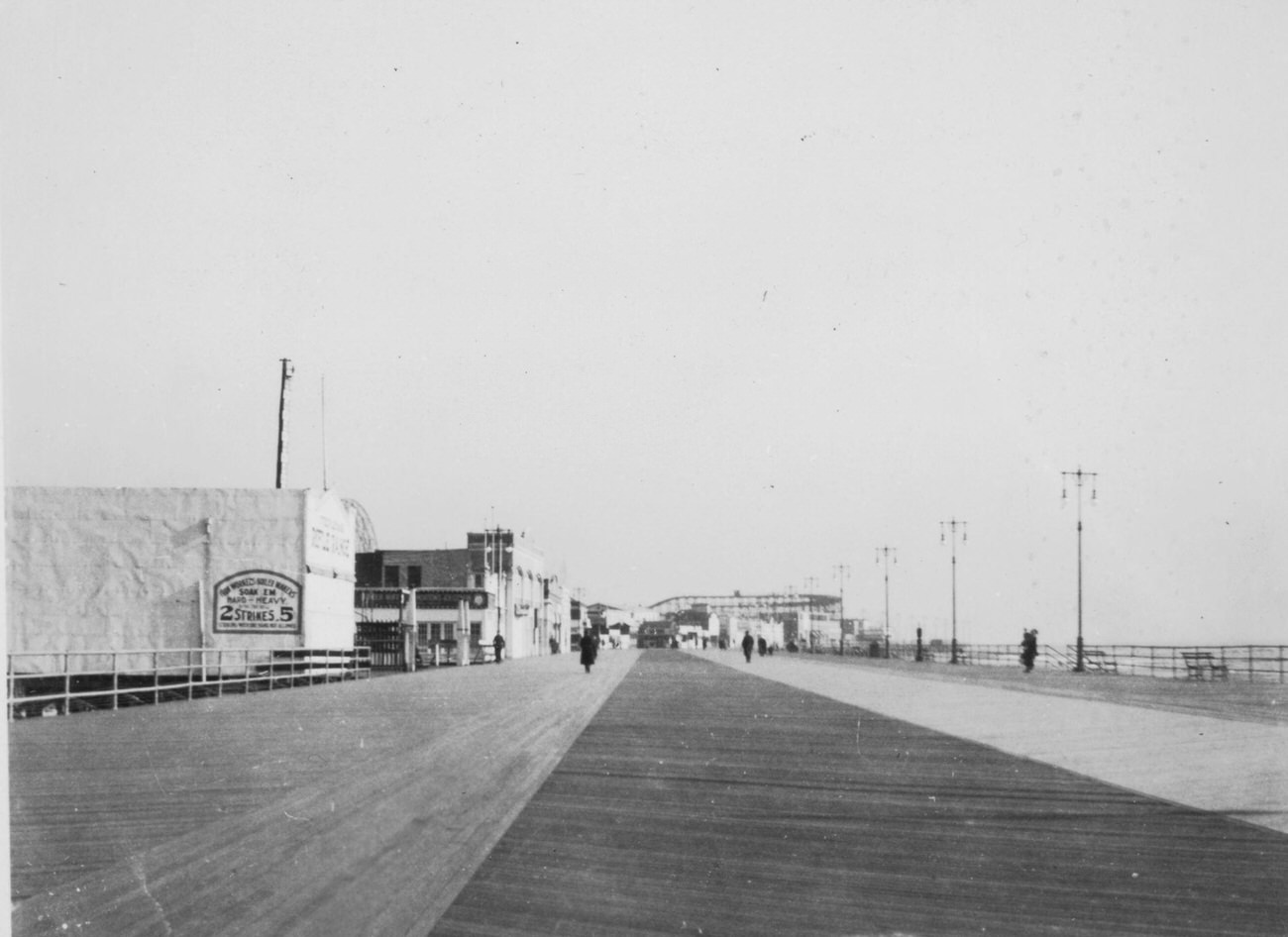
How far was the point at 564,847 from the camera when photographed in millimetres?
7082

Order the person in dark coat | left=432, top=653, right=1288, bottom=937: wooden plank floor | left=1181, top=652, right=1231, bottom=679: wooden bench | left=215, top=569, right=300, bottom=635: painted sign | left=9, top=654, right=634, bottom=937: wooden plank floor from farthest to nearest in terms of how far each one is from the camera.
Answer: the person in dark coat, left=1181, top=652, right=1231, bottom=679: wooden bench, left=215, top=569, right=300, bottom=635: painted sign, left=9, top=654, right=634, bottom=937: wooden plank floor, left=432, top=653, right=1288, bottom=937: wooden plank floor

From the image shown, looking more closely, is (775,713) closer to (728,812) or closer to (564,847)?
(728,812)

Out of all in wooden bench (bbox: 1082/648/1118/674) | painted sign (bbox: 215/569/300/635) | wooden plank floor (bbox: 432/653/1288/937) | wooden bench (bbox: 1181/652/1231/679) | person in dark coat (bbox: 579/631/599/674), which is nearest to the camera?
wooden plank floor (bbox: 432/653/1288/937)

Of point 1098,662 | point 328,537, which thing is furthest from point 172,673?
point 1098,662

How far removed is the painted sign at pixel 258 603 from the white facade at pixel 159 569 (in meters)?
0.03

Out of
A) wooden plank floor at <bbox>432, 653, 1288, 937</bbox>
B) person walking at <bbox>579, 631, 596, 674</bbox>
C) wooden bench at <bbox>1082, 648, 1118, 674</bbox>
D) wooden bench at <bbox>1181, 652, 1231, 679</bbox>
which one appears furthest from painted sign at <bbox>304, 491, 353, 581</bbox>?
wooden bench at <bbox>1082, 648, 1118, 674</bbox>

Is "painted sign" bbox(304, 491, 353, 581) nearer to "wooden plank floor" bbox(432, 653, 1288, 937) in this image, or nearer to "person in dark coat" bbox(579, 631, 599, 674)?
"person in dark coat" bbox(579, 631, 599, 674)

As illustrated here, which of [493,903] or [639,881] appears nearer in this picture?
[493,903]

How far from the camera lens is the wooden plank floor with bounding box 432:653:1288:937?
552 centimetres

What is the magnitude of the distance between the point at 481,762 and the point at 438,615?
69562 millimetres

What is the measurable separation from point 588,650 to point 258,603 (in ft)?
35.3

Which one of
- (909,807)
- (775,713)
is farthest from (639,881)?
(775,713)

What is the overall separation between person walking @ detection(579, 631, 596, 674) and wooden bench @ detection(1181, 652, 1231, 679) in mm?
17592

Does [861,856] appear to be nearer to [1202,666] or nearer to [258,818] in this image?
[258,818]
